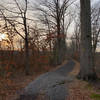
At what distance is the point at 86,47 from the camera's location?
19.6 ft

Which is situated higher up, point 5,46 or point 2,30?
point 2,30

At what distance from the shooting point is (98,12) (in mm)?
18344

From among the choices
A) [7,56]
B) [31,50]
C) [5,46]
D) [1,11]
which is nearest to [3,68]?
[7,56]

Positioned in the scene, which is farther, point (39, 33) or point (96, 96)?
point (39, 33)

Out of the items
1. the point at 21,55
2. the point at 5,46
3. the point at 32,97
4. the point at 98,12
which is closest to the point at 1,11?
the point at 5,46

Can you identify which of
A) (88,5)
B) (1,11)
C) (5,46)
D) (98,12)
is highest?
(98,12)

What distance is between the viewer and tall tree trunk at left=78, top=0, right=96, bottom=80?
587 cm

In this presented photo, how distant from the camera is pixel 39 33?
38.5 ft

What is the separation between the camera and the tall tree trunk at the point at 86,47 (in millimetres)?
5866

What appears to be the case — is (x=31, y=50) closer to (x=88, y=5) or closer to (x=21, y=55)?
(x=21, y=55)

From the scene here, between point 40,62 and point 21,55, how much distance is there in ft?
8.29

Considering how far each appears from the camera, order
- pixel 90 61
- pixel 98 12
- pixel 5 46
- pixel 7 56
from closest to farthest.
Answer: pixel 90 61, pixel 7 56, pixel 5 46, pixel 98 12

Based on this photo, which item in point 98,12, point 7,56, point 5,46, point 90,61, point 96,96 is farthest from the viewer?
point 98,12

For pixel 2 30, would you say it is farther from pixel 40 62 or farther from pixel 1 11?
pixel 40 62
